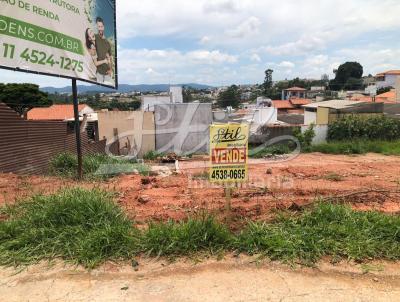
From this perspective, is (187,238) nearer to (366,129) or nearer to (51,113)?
(366,129)

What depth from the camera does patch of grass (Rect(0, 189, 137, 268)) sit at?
3667mm

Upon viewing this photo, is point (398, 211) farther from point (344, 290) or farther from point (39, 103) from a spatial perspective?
point (39, 103)

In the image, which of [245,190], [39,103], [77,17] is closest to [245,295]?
[245,190]

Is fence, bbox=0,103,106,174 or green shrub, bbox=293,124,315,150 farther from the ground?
fence, bbox=0,103,106,174

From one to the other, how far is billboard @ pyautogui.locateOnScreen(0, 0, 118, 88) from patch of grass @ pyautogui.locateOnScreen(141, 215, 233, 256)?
3.56 m

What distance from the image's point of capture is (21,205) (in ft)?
15.8

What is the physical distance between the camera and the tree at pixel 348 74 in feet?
298

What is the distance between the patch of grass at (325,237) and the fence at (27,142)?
6.26 meters

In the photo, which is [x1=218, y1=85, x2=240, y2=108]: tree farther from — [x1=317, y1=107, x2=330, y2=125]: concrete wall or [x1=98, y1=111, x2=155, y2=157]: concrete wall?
[x1=98, y1=111, x2=155, y2=157]: concrete wall

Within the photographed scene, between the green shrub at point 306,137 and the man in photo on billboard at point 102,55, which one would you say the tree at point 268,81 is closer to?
the green shrub at point 306,137

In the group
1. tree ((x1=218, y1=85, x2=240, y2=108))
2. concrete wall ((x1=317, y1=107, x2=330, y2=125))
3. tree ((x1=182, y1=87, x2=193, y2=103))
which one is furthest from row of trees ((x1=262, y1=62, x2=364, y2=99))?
concrete wall ((x1=317, y1=107, x2=330, y2=125))

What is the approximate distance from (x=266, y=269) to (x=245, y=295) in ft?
1.58

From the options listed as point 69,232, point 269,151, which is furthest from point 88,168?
point 269,151

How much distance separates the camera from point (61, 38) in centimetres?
669
